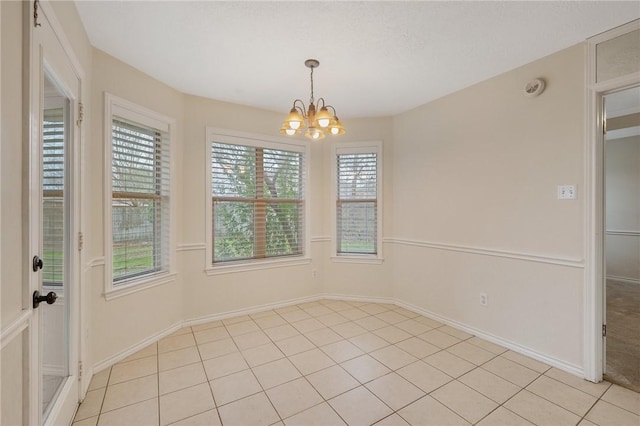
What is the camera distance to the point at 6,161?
3.35ft

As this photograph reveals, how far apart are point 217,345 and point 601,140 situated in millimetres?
3726

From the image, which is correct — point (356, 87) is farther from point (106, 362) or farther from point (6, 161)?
point (106, 362)

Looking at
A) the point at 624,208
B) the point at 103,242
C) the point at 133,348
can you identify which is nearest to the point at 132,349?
the point at 133,348

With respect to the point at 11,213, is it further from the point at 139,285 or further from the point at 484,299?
the point at 484,299

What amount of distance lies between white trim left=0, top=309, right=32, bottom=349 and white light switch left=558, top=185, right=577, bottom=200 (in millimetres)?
3424

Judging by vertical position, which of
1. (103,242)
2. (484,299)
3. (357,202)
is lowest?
(484,299)

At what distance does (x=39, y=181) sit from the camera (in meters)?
1.29

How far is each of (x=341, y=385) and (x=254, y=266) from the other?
1897 mm

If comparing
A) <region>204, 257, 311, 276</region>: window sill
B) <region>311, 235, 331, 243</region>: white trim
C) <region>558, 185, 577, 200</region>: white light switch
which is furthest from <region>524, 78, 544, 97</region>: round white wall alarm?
<region>204, 257, 311, 276</region>: window sill

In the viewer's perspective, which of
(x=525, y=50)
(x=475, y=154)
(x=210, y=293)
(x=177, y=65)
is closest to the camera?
(x=525, y=50)

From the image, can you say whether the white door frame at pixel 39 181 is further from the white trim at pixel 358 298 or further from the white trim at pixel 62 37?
the white trim at pixel 358 298

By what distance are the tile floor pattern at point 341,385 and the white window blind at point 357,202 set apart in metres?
1.30

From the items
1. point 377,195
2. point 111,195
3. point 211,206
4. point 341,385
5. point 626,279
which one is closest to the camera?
point 341,385

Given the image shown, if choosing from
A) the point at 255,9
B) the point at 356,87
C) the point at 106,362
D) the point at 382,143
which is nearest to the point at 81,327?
the point at 106,362
